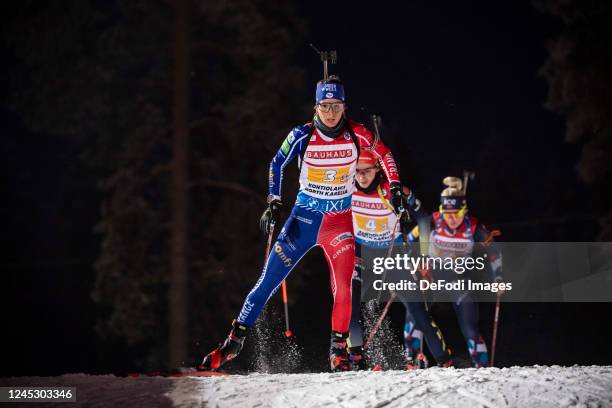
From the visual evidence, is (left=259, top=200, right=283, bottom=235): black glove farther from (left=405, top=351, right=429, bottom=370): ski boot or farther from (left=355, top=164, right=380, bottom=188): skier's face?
(left=405, top=351, right=429, bottom=370): ski boot

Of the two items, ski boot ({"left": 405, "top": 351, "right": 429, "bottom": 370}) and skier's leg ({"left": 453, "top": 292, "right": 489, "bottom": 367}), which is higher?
skier's leg ({"left": 453, "top": 292, "right": 489, "bottom": 367})

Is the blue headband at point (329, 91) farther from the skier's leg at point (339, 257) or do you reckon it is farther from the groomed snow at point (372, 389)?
the groomed snow at point (372, 389)

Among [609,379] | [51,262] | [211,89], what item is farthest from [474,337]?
[51,262]

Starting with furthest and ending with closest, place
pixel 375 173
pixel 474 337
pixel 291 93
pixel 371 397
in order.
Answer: pixel 291 93
pixel 474 337
pixel 375 173
pixel 371 397

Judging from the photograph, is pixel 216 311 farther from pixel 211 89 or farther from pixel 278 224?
pixel 278 224

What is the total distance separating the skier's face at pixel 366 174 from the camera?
259 inches

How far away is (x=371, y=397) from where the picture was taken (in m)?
4.37

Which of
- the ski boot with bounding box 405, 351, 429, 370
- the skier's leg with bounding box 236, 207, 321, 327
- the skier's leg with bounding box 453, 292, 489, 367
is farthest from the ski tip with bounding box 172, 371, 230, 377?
the skier's leg with bounding box 453, 292, 489, 367

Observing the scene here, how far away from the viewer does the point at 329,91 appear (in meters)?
5.10

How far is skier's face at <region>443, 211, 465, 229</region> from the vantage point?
7383 millimetres

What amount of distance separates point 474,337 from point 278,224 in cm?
334

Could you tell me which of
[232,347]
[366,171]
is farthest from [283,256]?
[366,171]

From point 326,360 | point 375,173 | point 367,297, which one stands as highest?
point 375,173

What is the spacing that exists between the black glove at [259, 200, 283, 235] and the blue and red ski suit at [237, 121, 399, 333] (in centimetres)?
8
